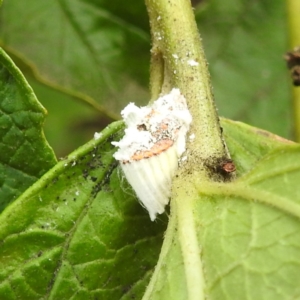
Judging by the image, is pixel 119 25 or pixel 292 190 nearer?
pixel 292 190

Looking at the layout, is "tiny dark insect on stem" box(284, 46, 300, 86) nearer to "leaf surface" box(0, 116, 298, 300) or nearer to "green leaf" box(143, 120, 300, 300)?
"leaf surface" box(0, 116, 298, 300)

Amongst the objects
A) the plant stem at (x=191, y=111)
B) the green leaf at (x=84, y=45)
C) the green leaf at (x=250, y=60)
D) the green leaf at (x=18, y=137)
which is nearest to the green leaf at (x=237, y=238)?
the plant stem at (x=191, y=111)

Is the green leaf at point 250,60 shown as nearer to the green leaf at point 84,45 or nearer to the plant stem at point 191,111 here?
the green leaf at point 84,45

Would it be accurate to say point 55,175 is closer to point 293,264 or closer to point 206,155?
point 206,155

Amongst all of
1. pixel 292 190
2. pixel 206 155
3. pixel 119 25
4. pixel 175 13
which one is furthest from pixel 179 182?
pixel 119 25

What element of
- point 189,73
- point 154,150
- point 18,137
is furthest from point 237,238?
point 18,137

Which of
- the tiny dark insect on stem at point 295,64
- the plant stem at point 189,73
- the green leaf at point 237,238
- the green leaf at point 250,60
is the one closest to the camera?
the green leaf at point 237,238
